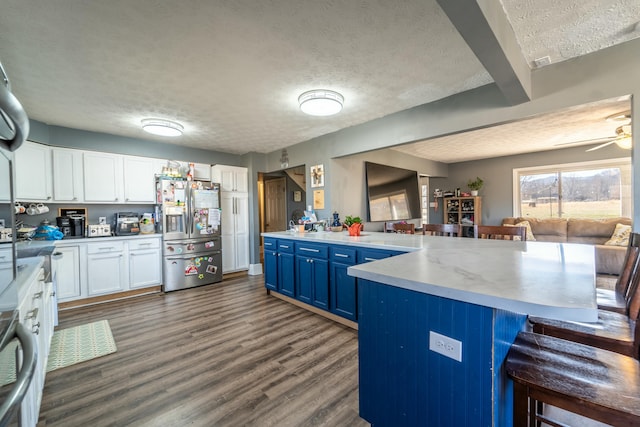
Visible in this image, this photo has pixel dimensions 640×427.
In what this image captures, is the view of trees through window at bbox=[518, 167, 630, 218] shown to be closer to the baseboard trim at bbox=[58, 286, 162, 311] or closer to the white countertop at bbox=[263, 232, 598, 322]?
the white countertop at bbox=[263, 232, 598, 322]

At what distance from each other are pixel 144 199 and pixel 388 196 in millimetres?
4164

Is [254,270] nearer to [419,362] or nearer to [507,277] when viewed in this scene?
[419,362]

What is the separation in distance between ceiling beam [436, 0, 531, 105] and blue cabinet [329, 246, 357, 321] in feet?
6.07

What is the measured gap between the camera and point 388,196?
5043 mm

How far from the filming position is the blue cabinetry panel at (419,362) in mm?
962

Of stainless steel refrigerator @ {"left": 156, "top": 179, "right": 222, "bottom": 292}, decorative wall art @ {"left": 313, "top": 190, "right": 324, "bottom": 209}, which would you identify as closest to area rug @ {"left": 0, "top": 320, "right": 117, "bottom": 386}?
stainless steel refrigerator @ {"left": 156, "top": 179, "right": 222, "bottom": 292}

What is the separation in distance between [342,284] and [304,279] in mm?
Answer: 602

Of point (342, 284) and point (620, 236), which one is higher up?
point (620, 236)

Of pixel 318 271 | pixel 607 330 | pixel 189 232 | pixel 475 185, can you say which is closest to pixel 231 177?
pixel 189 232

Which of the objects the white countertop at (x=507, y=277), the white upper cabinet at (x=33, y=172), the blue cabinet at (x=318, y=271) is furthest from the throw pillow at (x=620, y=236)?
the white upper cabinet at (x=33, y=172)

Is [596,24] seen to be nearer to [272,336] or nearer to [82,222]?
[272,336]

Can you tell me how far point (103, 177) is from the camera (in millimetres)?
3914

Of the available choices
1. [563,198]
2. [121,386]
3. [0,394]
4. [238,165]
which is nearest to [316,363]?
[121,386]

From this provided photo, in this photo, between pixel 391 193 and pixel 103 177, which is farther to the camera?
pixel 391 193
